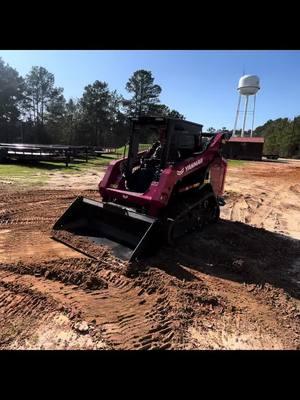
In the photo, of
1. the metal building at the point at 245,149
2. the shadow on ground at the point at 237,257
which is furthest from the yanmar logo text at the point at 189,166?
the metal building at the point at 245,149

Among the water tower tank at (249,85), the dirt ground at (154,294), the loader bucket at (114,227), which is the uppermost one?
the water tower tank at (249,85)

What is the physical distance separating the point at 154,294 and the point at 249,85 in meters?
52.4

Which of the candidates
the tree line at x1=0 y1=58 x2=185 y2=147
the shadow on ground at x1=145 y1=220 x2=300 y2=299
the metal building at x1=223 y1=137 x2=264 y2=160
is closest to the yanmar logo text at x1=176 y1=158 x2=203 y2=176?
the shadow on ground at x1=145 y1=220 x2=300 y2=299

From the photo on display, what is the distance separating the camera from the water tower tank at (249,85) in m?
50.2

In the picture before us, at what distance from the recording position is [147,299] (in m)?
3.95

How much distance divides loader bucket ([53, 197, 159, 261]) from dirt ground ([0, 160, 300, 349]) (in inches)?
9.4

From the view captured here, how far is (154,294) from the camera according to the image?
407 cm

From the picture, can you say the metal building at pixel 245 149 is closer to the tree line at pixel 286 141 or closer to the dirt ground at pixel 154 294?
the tree line at pixel 286 141

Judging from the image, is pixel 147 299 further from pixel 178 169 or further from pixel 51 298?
pixel 178 169

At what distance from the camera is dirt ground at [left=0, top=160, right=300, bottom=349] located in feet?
10.5

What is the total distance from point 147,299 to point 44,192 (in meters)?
6.76

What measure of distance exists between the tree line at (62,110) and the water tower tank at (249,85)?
39.1 feet
